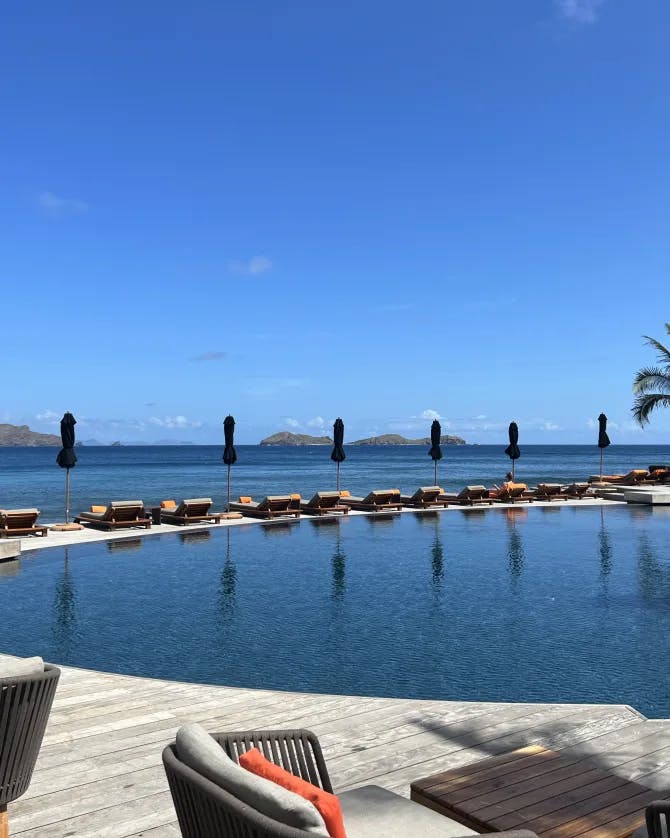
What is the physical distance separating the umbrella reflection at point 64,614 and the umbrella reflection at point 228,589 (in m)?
2.00

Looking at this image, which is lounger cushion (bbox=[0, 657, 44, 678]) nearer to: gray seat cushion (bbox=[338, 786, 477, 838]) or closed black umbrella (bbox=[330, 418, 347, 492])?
gray seat cushion (bbox=[338, 786, 477, 838])

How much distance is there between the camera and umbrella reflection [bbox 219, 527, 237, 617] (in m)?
10.2

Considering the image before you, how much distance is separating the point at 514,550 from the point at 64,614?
9.06 metres

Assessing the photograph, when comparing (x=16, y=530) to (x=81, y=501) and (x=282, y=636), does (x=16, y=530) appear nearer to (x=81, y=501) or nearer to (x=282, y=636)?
(x=282, y=636)

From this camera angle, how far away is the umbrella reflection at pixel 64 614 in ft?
27.5

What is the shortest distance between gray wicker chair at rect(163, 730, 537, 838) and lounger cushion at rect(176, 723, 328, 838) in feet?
0.08

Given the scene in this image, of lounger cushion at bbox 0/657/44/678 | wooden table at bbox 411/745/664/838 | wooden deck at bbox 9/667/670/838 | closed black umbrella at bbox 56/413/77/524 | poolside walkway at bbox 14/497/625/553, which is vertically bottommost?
poolside walkway at bbox 14/497/625/553

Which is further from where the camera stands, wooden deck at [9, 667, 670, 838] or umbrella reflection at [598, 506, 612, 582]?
umbrella reflection at [598, 506, 612, 582]

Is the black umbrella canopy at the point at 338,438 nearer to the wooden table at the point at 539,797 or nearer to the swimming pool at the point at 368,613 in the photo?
the swimming pool at the point at 368,613

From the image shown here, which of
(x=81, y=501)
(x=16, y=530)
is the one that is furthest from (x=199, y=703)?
(x=81, y=501)

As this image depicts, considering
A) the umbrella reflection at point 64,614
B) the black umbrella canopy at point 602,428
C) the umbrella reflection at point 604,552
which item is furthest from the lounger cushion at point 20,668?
the black umbrella canopy at point 602,428

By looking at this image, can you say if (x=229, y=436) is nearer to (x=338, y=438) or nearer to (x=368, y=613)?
(x=338, y=438)

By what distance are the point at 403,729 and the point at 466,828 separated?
87.2 inches

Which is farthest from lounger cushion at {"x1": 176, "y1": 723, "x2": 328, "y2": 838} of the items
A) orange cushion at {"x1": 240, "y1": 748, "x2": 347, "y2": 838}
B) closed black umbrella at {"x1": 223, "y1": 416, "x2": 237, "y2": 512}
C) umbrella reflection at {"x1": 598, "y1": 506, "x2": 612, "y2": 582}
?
closed black umbrella at {"x1": 223, "y1": 416, "x2": 237, "y2": 512}
